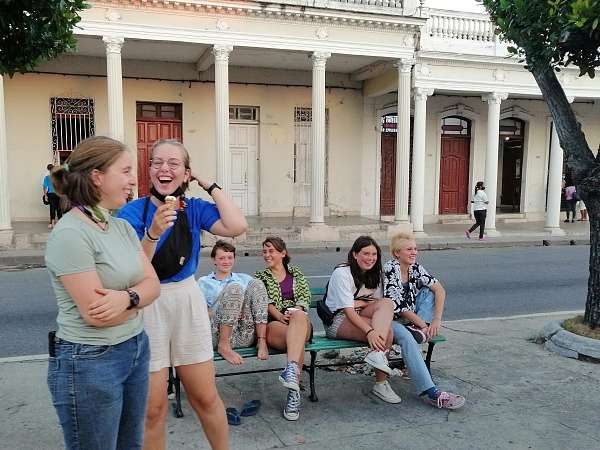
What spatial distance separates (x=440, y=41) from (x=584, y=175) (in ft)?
40.8

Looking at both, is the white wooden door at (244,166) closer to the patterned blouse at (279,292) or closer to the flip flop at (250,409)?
the patterned blouse at (279,292)

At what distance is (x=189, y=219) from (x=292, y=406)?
175 centimetres

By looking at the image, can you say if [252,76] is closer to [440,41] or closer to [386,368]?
[440,41]

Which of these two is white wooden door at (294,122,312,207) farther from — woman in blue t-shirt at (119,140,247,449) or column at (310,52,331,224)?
woman in blue t-shirt at (119,140,247,449)

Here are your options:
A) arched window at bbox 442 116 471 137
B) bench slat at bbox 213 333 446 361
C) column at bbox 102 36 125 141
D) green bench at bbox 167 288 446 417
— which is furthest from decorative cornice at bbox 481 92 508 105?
bench slat at bbox 213 333 446 361

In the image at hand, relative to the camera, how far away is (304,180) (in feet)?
61.3

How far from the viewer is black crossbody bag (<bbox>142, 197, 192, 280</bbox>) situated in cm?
284

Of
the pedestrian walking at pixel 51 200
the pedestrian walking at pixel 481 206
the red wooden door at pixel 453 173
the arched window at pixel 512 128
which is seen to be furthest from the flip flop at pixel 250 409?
the arched window at pixel 512 128

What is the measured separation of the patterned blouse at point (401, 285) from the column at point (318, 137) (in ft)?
34.6

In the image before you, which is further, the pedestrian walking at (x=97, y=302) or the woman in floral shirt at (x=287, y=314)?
the woman in floral shirt at (x=287, y=314)

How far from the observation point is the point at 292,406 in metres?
4.03

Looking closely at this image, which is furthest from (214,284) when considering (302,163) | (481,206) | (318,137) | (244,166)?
(302,163)

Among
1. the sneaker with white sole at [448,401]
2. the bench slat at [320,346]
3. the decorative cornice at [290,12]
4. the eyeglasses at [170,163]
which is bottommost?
the sneaker with white sole at [448,401]

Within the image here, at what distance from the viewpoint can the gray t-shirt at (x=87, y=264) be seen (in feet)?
6.75
